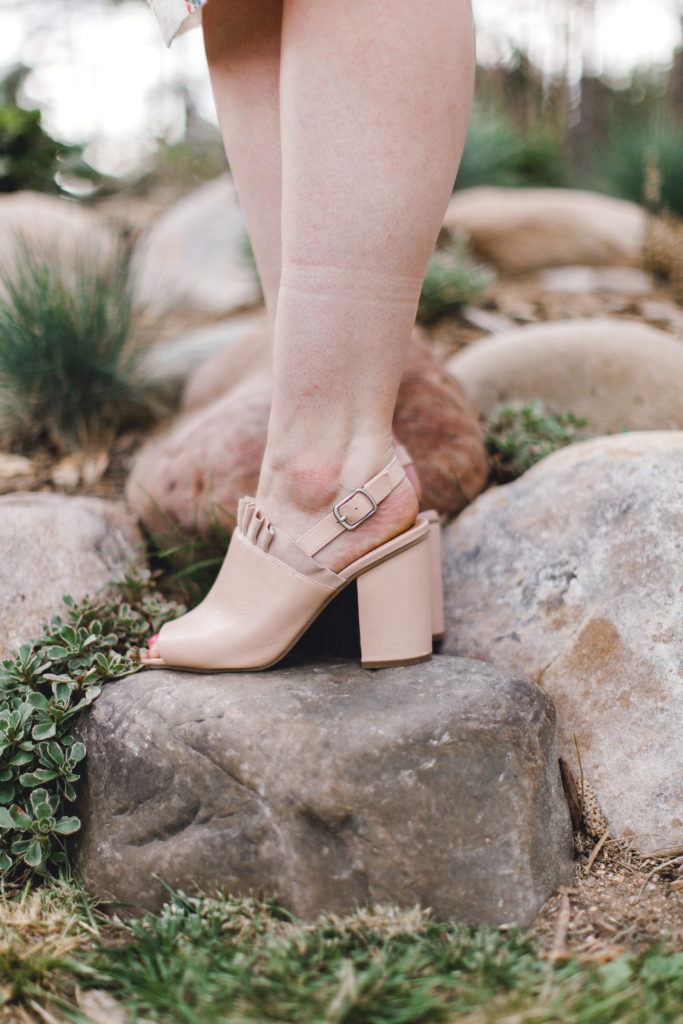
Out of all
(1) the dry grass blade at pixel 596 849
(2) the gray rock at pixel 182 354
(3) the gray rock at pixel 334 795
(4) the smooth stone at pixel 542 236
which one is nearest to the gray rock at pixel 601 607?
(1) the dry grass blade at pixel 596 849

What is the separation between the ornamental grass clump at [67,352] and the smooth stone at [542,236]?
2.35 m

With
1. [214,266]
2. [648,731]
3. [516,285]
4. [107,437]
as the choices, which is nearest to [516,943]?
[648,731]

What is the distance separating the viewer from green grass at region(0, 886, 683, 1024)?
80 centimetres

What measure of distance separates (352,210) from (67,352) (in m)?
1.55

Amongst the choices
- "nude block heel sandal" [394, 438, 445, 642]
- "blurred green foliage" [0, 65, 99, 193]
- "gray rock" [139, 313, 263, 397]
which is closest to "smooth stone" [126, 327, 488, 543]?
"nude block heel sandal" [394, 438, 445, 642]

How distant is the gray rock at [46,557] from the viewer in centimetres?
145

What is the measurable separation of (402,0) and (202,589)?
3.85 ft

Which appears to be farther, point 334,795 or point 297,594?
point 297,594

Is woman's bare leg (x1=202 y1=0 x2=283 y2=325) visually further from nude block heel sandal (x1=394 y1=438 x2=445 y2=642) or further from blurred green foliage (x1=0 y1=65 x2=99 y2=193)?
blurred green foliage (x1=0 y1=65 x2=99 y2=193)

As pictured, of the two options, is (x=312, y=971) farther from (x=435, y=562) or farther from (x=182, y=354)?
(x=182, y=354)

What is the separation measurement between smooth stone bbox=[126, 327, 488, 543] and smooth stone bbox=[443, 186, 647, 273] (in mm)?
2543

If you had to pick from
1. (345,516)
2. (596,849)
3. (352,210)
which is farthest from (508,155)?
(596,849)

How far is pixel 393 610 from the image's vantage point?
4.04 ft

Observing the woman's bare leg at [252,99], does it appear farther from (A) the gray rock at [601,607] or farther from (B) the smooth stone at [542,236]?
(B) the smooth stone at [542,236]
